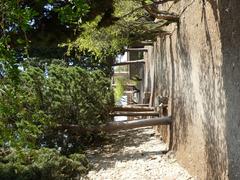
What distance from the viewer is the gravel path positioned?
1030 cm

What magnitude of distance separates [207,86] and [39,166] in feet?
9.58

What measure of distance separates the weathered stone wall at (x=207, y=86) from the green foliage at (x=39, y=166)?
2.10 m

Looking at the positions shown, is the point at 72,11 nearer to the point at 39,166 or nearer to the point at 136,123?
the point at 39,166

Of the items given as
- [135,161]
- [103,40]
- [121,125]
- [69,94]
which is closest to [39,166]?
[135,161]

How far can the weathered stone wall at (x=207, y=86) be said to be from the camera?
6.84m

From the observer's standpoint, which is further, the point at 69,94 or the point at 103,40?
the point at 69,94

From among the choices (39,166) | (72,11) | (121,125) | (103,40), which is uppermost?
(103,40)

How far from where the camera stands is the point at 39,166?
23.9 feet

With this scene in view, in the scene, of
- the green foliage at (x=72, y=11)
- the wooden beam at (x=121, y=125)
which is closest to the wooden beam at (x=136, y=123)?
A: the wooden beam at (x=121, y=125)

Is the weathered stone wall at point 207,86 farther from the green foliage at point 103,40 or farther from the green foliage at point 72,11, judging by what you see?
the green foliage at point 72,11

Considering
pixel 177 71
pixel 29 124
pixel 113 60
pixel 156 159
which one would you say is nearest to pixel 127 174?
pixel 156 159

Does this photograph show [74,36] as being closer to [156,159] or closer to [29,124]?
[29,124]

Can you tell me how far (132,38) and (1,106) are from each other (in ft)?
26.1

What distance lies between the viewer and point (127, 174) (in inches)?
418
